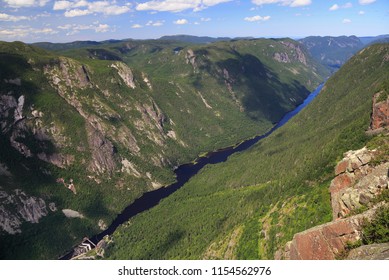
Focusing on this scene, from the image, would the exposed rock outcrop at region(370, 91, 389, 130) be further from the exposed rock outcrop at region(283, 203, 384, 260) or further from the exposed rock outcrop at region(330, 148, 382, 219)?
the exposed rock outcrop at region(283, 203, 384, 260)

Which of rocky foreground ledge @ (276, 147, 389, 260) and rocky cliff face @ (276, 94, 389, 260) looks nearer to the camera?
rocky foreground ledge @ (276, 147, 389, 260)

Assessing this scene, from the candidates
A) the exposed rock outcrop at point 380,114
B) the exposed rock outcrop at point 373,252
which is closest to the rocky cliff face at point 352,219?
the exposed rock outcrop at point 373,252

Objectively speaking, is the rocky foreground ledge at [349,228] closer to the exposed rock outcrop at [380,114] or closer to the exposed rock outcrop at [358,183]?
the exposed rock outcrop at [358,183]

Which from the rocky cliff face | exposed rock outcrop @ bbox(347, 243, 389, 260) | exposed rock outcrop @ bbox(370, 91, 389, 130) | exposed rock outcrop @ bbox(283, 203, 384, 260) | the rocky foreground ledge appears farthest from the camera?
exposed rock outcrop @ bbox(370, 91, 389, 130)

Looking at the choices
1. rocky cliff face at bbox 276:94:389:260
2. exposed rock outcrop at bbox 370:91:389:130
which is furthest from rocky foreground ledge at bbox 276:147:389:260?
exposed rock outcrop at bbox 370:91:389:130

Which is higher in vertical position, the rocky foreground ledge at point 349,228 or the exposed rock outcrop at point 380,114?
the exposed rock outcrop at point 380,114

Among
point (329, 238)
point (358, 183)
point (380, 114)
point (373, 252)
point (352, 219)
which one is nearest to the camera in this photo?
point (373, 252)

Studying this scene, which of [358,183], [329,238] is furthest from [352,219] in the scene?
[358,183]

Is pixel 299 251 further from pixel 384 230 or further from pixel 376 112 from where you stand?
pixel 376 112

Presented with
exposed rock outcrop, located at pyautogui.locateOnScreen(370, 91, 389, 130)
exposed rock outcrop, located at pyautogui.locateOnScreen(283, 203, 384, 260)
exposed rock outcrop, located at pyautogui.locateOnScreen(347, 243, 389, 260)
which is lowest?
exposed rock outcrop, located at pyautogui.locateOnScreen(283, 203, 384, 260)

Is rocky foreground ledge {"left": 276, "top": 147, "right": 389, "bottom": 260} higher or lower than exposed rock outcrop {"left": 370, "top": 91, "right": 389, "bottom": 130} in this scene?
lower

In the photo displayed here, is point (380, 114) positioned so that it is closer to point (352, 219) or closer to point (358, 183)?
point (358, 183)
